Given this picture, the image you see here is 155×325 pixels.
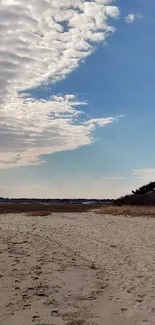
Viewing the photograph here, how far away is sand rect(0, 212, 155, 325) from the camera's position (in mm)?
8867

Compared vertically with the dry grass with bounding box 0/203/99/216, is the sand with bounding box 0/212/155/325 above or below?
below

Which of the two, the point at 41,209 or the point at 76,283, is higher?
the point at 41,209

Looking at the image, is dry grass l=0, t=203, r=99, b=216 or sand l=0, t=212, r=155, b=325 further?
dry grass l=0, t=203, r=99, b=216

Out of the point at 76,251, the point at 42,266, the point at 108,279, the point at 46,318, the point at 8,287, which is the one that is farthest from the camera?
the point at 76,251

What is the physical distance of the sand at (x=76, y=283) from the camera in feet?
29.1

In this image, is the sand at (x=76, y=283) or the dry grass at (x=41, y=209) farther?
the dry grass at (x=41, y=209)

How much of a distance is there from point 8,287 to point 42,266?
2.97 metres

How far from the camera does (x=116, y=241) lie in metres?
21.4

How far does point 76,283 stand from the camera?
39.1ft

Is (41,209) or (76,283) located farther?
(41,209)

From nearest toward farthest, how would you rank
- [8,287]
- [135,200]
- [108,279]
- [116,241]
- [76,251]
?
[8,287] < [108,279] < [76,251] < [116,241] < [135,200]

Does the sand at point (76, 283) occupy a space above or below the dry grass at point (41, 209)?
below

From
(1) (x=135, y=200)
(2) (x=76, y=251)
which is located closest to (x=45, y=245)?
(2) (x=76, y=251)

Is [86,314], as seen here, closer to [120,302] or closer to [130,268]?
[120,302]
